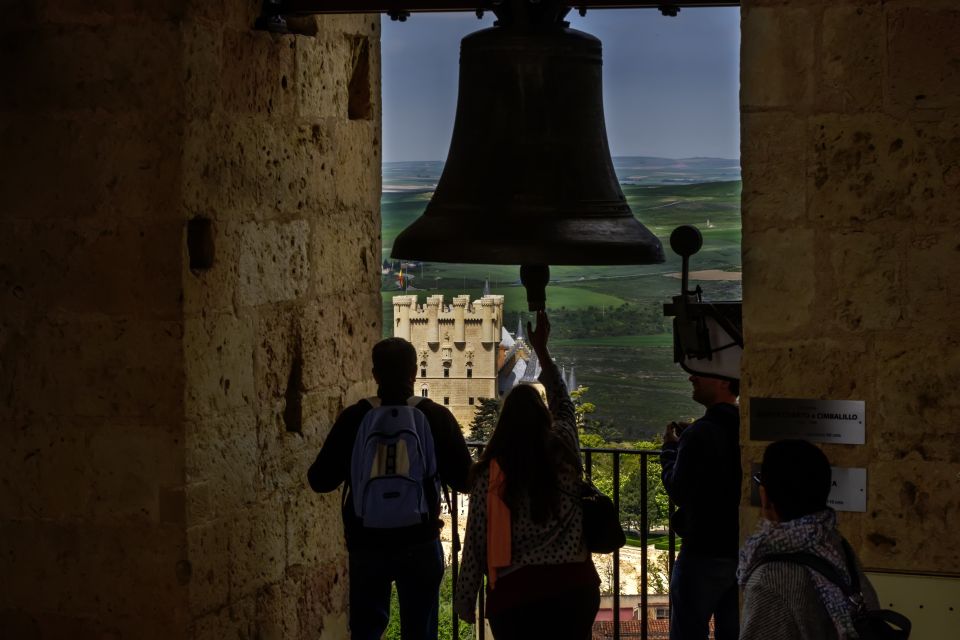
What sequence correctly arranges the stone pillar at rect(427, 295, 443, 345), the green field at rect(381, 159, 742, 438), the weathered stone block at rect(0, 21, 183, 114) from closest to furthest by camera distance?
the weathered stone block at rect(0, 21, 183, 114) < the green field at rect(381, 159, 742, 438) < the stone pillar at rect(427, 295, 443, 345)

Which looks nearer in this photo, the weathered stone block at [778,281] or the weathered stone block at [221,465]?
the weathered stone block at [778,281]

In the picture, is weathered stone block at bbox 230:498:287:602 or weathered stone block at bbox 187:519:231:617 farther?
weathered stone block at bbox 230:498:287:602

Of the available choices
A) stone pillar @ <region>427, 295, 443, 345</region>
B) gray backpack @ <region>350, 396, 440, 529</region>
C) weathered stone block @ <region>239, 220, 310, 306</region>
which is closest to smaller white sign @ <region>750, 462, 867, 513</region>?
gray backpack @ <region>350, 396, 440, 529</region>

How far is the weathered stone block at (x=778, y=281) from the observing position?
2551 mm

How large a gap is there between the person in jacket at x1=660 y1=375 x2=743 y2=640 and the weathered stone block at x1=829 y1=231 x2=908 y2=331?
965mm

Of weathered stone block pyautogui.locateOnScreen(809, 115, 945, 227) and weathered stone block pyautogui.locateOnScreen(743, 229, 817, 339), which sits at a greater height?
weathered stone block pyautogui.locateOnScreen(809, 115, 945, 227)

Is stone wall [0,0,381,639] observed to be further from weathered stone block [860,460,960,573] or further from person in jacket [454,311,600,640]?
weathered stone block [860,460,960,573]

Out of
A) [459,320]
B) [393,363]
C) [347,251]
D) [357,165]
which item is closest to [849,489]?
[393,363]

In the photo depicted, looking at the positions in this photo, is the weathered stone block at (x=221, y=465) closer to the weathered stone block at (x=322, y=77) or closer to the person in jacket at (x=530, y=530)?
the person in jacket at (x=530, y=530)

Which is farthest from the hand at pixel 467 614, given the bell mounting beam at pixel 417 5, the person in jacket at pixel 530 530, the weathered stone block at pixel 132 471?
the bell mounting beam at pixel 417 5

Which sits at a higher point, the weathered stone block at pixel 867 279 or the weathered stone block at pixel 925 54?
the weathered stone block at pixel 925 54

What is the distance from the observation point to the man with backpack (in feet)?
10.5

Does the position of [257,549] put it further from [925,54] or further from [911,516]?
[925,54]

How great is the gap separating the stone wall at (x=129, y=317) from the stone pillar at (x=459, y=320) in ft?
59.8
